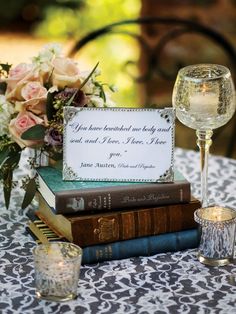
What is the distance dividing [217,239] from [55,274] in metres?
0.29

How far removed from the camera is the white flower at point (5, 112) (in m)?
1.55

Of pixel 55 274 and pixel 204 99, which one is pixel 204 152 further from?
pixel 55 274

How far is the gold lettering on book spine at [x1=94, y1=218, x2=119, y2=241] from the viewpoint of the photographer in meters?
1.41

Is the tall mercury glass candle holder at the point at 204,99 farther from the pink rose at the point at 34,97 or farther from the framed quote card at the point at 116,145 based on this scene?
the pink rose at the point at 34,97

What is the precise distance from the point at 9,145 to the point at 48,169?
9 cm

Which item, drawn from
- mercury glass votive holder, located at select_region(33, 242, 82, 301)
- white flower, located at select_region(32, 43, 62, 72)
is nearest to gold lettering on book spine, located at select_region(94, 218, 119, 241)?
mercury glass votive holder, located at select_region(33, 242, 82, 301)

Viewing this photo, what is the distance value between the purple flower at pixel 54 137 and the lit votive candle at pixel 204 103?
0.79ft

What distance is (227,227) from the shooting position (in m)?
1.38

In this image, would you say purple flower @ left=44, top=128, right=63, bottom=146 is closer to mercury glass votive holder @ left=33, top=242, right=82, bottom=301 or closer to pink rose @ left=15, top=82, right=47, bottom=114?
pink rose @ left=15, top=82, right=47, bottom=114

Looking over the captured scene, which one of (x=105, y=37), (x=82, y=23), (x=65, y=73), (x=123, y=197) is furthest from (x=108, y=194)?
(x=82, y=23)

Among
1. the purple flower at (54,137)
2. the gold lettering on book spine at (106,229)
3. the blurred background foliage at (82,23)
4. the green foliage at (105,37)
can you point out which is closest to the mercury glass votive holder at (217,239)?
the gold lettering on book spine at (106,229)

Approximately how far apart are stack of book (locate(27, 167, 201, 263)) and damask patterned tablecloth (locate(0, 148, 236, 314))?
0.02m

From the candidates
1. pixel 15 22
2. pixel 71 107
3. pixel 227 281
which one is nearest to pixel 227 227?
pixel 227 281

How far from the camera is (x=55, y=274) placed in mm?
1264
